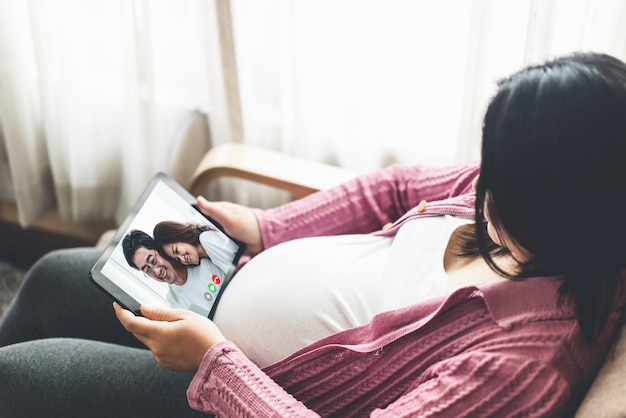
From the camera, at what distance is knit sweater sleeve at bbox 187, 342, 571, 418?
2.43ft

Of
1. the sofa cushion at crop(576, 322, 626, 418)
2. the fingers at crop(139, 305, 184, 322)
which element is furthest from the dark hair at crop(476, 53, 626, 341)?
the fingers at crop(139, 305, 184, 322)

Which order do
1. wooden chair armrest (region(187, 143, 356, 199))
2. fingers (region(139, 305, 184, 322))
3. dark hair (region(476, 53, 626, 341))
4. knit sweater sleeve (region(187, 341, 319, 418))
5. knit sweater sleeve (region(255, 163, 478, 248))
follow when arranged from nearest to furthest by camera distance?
1. dark hair (region(476, 53, 626, 341))
2. knit sweater sleeve (region(187, 341, 319, 418))
3. fingers (region(139, 305, 184, 322))
4. knit sweater sleeve (region(255, 163, 478, 248))
5. wooden chair armrest (region(187, 143, 356, 199))

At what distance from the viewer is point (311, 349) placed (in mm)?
917

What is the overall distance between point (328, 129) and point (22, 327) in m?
0.71

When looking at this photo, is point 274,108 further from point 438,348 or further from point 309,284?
point 438,348

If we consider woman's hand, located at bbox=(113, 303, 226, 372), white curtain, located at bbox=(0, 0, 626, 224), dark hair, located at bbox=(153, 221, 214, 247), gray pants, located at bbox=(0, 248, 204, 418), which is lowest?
gray pants, located at bbox=(0, 248, 204, 418)

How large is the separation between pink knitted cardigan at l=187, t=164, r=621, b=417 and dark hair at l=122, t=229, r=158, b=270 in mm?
200

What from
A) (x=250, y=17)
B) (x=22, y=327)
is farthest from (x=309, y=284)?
(x=250, y=17)

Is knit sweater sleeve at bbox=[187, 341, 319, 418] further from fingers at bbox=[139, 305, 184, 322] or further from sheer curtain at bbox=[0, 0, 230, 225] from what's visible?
sheer curtain at bbox=[0, 0, 230, 225]

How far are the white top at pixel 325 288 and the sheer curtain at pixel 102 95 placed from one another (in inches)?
22.3

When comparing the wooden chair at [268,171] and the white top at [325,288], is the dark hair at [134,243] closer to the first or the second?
the white top at [325,288]

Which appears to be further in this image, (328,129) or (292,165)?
(328,129)

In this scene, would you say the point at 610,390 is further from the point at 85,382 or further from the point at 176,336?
the point at 85,382

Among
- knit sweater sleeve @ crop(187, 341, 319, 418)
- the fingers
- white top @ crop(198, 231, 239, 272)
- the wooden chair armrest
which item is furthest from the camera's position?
the wooden chair armrest
